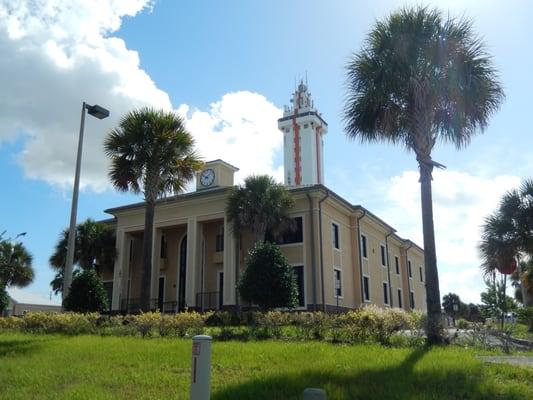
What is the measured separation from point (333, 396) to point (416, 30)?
1042 centimetres

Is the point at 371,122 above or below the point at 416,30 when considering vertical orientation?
below

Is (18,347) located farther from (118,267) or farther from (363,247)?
(363,247)

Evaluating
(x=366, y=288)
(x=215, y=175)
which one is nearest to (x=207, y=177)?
(x=215, y=175)

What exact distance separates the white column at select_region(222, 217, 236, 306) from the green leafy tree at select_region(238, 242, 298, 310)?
19.7ft

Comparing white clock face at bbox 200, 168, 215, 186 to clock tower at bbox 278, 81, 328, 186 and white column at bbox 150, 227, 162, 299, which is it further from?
clock tower at bbox 278, 81, 328, 186

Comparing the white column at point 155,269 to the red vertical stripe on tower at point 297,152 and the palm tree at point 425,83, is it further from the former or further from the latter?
the red vertical stripe on tower at point 297,152

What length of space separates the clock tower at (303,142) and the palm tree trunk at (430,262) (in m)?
54.1

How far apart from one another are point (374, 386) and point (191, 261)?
885 inches

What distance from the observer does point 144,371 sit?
8.55 m

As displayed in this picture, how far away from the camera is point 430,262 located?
13.0 m

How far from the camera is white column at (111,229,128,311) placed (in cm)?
3143

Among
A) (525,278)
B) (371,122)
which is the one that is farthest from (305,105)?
(371,122)

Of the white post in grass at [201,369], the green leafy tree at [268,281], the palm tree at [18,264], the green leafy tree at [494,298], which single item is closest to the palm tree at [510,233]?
the green leafy tree at [494,298]

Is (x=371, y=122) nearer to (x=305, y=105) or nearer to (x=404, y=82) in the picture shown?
(x=404, y=82)
